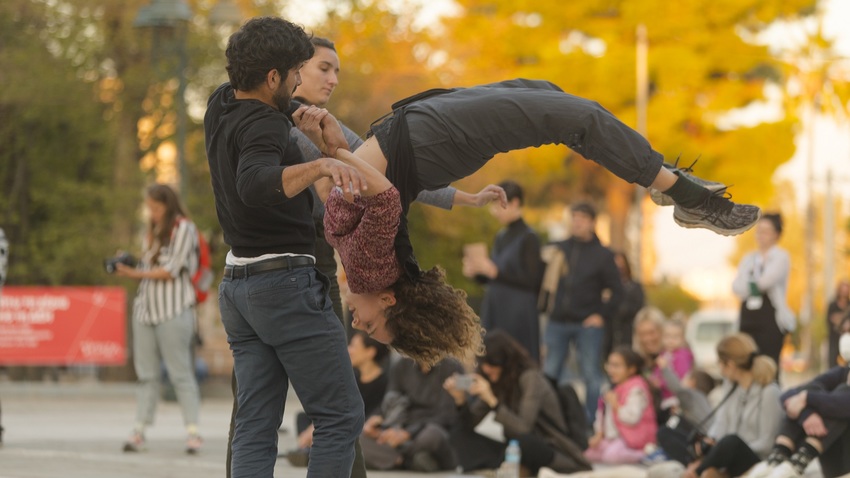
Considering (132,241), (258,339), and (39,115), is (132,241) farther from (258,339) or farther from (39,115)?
(258,339)

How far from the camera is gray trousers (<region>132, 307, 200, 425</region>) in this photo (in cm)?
1090

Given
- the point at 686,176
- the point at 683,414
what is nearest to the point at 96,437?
the point at 683,414

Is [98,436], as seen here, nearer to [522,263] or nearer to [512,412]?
[522,263]

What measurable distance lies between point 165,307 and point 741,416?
4042mm

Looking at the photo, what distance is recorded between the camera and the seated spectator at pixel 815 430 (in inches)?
364

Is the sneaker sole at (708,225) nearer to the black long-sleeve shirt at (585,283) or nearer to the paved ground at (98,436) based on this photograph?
the paved ground at (98,436)

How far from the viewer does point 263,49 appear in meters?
5.47

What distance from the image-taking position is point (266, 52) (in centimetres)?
548

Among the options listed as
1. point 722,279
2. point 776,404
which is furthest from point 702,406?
point 722,279

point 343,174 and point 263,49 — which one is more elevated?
point 263,49

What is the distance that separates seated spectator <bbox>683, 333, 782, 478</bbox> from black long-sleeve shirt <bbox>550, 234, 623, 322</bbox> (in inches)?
126

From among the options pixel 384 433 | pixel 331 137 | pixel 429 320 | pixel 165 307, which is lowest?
pixel 384 433

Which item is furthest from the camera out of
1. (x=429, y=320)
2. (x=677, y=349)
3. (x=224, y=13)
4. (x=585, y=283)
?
(x=224, y=13)

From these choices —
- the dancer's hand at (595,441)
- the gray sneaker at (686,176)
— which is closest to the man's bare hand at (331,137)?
the gray sneaker at (686,176)
